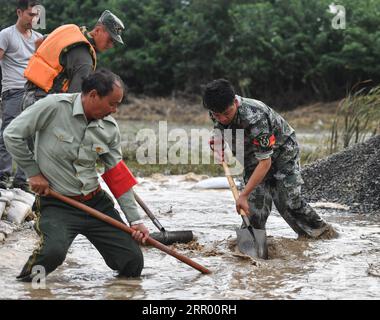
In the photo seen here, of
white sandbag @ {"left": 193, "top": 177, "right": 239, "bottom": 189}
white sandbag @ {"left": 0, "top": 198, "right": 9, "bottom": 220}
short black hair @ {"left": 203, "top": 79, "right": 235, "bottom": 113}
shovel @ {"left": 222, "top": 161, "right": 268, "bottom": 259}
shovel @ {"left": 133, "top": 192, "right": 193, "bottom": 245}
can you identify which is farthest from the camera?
white sandbag @ {"left": 193, "top": 177, "right": 239, "bottom": 189}

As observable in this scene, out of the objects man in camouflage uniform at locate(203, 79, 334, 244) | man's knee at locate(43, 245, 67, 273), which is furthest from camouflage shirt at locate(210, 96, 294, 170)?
man's knee at locate(43, 245, 67, 273)

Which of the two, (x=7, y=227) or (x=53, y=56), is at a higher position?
(x=53, y=56)

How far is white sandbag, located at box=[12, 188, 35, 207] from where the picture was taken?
6582 mm

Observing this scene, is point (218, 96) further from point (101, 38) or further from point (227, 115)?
point (101, 38)

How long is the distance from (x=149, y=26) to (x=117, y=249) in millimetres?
19130

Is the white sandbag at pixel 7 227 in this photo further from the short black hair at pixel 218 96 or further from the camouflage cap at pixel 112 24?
the short black hair at pixel 218 96

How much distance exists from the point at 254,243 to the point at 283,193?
1.81 feet

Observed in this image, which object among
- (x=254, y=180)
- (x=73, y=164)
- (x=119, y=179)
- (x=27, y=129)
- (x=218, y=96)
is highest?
(x=218, y=96)

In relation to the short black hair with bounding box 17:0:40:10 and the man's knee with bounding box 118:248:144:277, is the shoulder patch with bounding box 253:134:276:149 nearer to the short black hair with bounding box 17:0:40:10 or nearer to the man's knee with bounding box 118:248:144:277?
the man's knee with bounding box 118:248:144:277

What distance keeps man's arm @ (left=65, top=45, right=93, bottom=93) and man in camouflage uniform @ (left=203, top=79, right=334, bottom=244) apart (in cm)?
99

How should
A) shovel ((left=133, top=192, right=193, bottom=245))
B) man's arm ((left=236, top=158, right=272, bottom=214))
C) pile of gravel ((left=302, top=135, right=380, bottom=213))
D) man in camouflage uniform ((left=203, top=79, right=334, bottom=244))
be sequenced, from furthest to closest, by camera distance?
pile of gravel ((left=302, top=135, right=380, bottom=213)) < shovel ((left=133, top=192, right=193, bottom=245)) < man's arm ((left=236, top=158, right=272, bottom=214)) < man in camouflage uniform ((left=203, top=79, right=334, bottom=244))

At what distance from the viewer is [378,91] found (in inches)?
379

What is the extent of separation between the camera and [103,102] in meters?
4.29

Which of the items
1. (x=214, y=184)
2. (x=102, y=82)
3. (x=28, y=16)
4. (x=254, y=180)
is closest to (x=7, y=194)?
(x=28, y=16)
